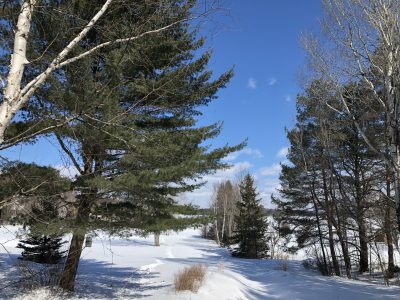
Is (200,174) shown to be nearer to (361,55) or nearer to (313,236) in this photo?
(361,55)

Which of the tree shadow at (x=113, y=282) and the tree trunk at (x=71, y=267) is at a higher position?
the tree trunk at (x=71, y=267)

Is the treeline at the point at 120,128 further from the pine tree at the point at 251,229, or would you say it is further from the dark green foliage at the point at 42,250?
the pine tree at the point at 251,229

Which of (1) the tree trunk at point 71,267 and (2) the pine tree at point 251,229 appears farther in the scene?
(2) the pine tree at point 251,229

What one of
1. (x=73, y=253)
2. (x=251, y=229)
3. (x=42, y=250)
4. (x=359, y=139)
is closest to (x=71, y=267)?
(x=73, y=253)

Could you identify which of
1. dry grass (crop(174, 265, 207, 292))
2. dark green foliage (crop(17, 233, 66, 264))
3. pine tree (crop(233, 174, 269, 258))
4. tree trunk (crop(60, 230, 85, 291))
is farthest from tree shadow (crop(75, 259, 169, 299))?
pine tree (crop(233, 174, 269, 258))

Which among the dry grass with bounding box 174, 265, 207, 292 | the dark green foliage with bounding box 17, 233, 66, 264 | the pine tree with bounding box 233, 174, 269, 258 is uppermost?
the pine tree with bounding box 233, 174, 269, 258

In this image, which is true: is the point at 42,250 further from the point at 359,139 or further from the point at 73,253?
the point at 359,139

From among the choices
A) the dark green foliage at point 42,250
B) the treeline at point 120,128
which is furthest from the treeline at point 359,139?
the dark green foliage at point 42,250

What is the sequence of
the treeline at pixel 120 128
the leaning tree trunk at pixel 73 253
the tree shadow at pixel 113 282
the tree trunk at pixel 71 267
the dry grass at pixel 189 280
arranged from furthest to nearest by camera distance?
the dry grass at pixel 189 280 < the tree shadow at pixel 113 282 < the tree trunk at pixel 71 267 < the leaning tree trunk at pixel 73 253 < the treeline at pixel 120 128

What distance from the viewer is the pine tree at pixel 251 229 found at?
32.0 m

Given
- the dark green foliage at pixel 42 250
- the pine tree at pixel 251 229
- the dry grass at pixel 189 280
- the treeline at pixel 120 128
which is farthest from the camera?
the pine tree at pixel 251 229

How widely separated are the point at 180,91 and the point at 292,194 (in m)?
14.5

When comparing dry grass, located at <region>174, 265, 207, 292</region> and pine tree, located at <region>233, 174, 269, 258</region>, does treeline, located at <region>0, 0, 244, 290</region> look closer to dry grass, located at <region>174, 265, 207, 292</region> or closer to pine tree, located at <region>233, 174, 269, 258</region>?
dry grass, located at <region>174, 265, 207, 292</region>

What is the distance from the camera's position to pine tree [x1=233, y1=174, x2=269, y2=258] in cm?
3197
